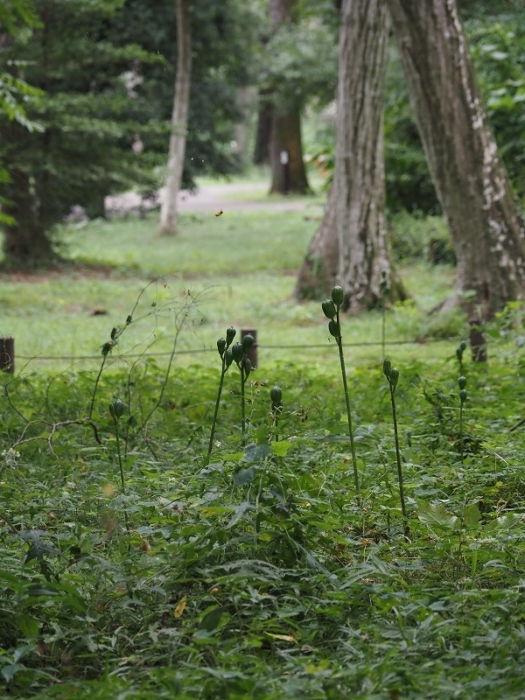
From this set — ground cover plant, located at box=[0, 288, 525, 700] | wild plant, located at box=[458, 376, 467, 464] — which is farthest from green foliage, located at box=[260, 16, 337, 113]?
ground cover plant, located at box=[0, 288, 525, 700]

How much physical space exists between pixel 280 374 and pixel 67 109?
12.3 m

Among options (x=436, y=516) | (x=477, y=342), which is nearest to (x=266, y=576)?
(x=436, y=516)

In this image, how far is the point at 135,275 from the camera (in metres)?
19.2

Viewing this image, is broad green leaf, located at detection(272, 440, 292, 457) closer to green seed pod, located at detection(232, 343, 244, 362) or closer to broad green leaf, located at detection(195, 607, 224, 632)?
green seed pod, located at detection(232, 343, 244, 362)

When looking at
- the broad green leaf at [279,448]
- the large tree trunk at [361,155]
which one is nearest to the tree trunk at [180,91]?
the large tree trunk at [361,155]

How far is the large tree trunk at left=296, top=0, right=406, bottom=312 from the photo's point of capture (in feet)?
42.8

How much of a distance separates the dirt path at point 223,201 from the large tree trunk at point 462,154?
17.5 meters

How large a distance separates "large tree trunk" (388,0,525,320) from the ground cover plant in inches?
241

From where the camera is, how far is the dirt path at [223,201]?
31.7 m

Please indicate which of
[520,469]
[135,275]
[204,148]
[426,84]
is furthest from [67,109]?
[520,469]

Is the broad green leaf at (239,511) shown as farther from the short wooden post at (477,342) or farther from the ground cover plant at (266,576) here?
the short wooden post at (477,342)

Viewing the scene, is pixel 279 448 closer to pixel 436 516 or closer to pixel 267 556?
pixel 267 556

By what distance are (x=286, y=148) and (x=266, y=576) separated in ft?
110

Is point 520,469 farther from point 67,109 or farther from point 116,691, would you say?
point 67,109
